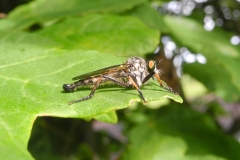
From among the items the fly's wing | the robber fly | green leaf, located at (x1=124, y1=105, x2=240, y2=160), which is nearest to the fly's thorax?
the robber fly

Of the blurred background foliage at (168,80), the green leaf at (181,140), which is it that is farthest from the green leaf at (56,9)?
the green leaf at (181,140)

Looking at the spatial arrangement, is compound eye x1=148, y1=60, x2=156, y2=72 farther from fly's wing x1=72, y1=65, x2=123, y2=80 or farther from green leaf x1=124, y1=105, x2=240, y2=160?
green leaf x1=124, y1=105, x2=240, y2=160

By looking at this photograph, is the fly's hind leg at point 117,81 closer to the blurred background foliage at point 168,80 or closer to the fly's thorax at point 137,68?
the fly's thorax at point 137,68

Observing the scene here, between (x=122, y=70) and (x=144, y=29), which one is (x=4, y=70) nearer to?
(x=122, y=70)

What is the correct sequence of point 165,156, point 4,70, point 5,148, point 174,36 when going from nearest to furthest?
point 5,148 → point 4,70 → point 165,156 → point 174,36

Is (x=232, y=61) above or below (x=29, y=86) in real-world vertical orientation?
below

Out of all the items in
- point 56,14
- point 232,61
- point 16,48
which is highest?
point 16,48

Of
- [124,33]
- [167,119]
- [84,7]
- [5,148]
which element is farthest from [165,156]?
[5,148]

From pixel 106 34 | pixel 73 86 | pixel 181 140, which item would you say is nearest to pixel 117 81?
pixel 73 86
